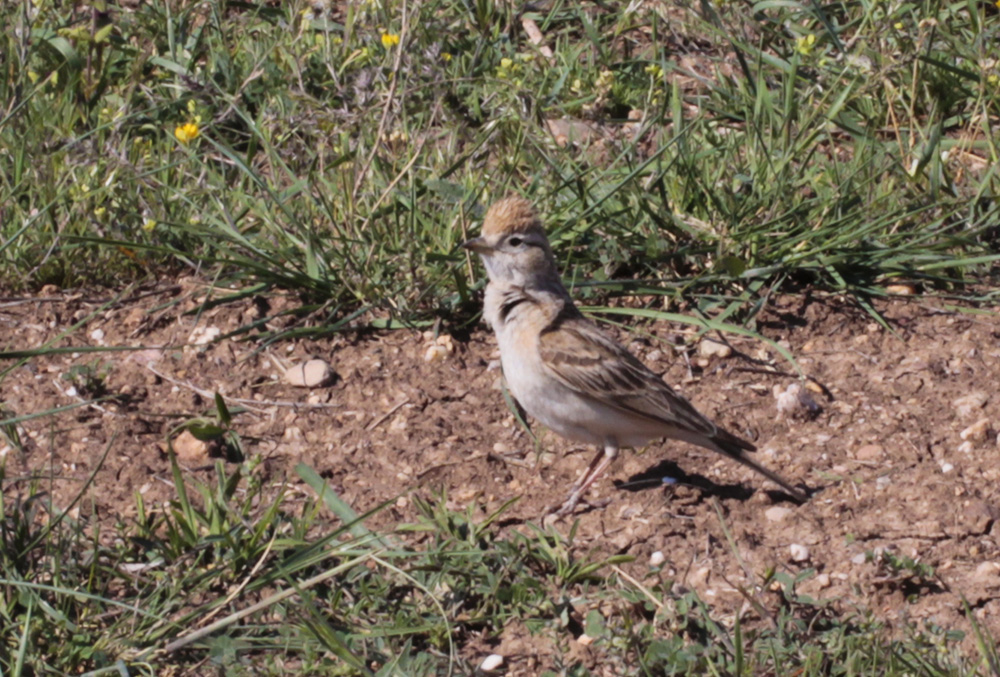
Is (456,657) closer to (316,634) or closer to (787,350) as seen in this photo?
(316,634)

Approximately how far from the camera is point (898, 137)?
6.81 metres

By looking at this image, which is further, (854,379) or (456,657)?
(854,379)

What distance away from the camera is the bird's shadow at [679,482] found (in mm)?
5172

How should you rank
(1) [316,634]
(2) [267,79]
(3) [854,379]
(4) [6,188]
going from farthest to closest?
1. (2) [267,79]
2. (4) [6,188]
3. (3) [854,379]
4. (1) [316,634]

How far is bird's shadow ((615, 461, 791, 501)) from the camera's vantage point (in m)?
5.17

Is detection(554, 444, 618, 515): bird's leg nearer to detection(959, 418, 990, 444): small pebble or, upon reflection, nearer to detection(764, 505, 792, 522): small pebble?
detection(764, 505, 792, 522): small pebble

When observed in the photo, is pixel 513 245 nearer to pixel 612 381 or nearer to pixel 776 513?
pixel 612 381

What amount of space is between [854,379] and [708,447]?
3.29ft

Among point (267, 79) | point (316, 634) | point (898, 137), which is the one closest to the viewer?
point (316, 634)

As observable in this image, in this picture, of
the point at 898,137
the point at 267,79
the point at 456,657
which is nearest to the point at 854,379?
the point at 898,137

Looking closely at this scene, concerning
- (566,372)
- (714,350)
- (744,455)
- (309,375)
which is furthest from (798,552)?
(309,375)

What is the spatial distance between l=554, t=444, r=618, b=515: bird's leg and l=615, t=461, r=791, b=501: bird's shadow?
4.5 inches

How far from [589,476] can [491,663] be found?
3.95ft

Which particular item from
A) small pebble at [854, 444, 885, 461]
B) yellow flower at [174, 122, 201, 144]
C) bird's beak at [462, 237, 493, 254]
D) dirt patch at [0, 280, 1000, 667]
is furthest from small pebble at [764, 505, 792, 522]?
yellow flower at [174, 122, 201, 144]
